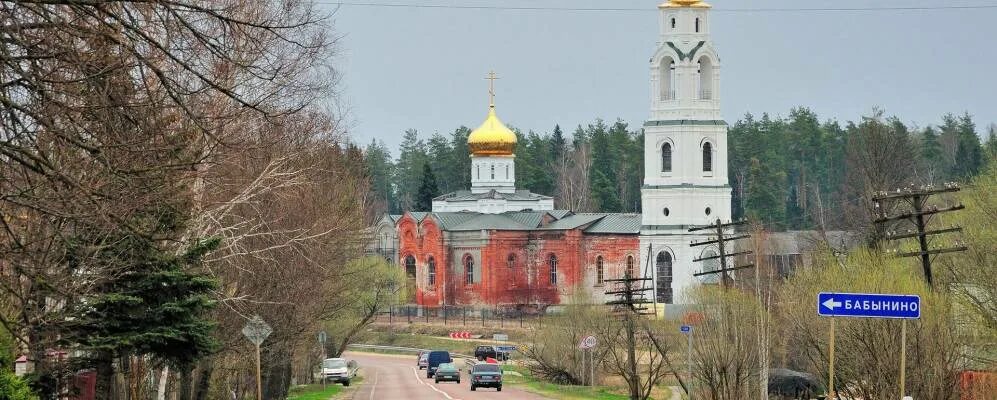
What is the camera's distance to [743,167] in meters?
154

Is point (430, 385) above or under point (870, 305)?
under

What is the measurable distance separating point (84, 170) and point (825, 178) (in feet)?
517

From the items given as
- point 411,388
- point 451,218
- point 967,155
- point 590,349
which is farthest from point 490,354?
point 967,155

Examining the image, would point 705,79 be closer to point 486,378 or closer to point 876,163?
point 876,163

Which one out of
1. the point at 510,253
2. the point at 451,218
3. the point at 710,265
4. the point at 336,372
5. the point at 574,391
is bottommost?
the point at 574,391

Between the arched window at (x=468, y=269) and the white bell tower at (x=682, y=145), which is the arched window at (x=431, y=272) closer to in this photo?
the arched window at (x=468, y=269)

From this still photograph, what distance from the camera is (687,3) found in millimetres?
96625

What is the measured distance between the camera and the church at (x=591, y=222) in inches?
3802

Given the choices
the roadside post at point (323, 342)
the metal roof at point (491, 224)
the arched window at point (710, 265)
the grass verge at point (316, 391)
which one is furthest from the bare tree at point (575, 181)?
the grass verge at point (316, 391)

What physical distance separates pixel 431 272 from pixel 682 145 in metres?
19.8

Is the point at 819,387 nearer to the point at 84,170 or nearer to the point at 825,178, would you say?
the point at 84,170

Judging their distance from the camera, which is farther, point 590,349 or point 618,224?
point 618,224

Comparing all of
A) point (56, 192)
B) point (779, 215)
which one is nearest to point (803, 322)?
point (56, 192)

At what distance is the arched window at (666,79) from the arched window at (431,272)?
19.5 meters
